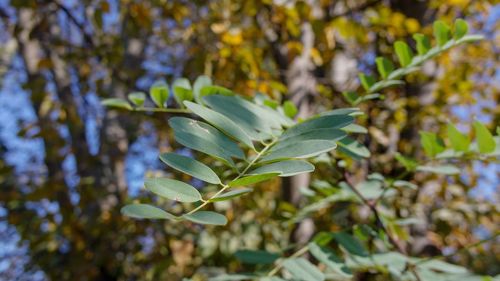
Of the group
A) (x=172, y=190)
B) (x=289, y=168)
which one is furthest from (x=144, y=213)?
(x=289, y=168)

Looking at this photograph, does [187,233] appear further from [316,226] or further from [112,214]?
[112,214]

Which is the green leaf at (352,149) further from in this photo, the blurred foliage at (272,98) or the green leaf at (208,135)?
the blurred foliage at (272,98)

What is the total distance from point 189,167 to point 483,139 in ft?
1.53

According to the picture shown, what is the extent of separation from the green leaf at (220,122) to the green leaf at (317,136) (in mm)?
43

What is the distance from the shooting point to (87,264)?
107 inches

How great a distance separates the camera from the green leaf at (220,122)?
569 millimetres

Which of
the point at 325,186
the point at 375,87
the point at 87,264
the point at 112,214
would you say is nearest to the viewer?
the point at 375,87

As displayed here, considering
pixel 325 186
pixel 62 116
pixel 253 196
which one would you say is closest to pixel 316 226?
pixel 253 196

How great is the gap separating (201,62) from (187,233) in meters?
0.67

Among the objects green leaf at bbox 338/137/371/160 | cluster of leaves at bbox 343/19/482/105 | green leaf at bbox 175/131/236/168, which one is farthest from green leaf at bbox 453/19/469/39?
green leaf at bbox 175/131/236/168

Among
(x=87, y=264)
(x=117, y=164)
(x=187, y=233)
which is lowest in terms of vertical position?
(x=87, y=264)

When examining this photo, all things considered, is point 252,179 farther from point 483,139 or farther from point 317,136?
point 483,139

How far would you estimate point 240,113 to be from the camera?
2.21 feet

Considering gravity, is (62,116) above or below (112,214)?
above
